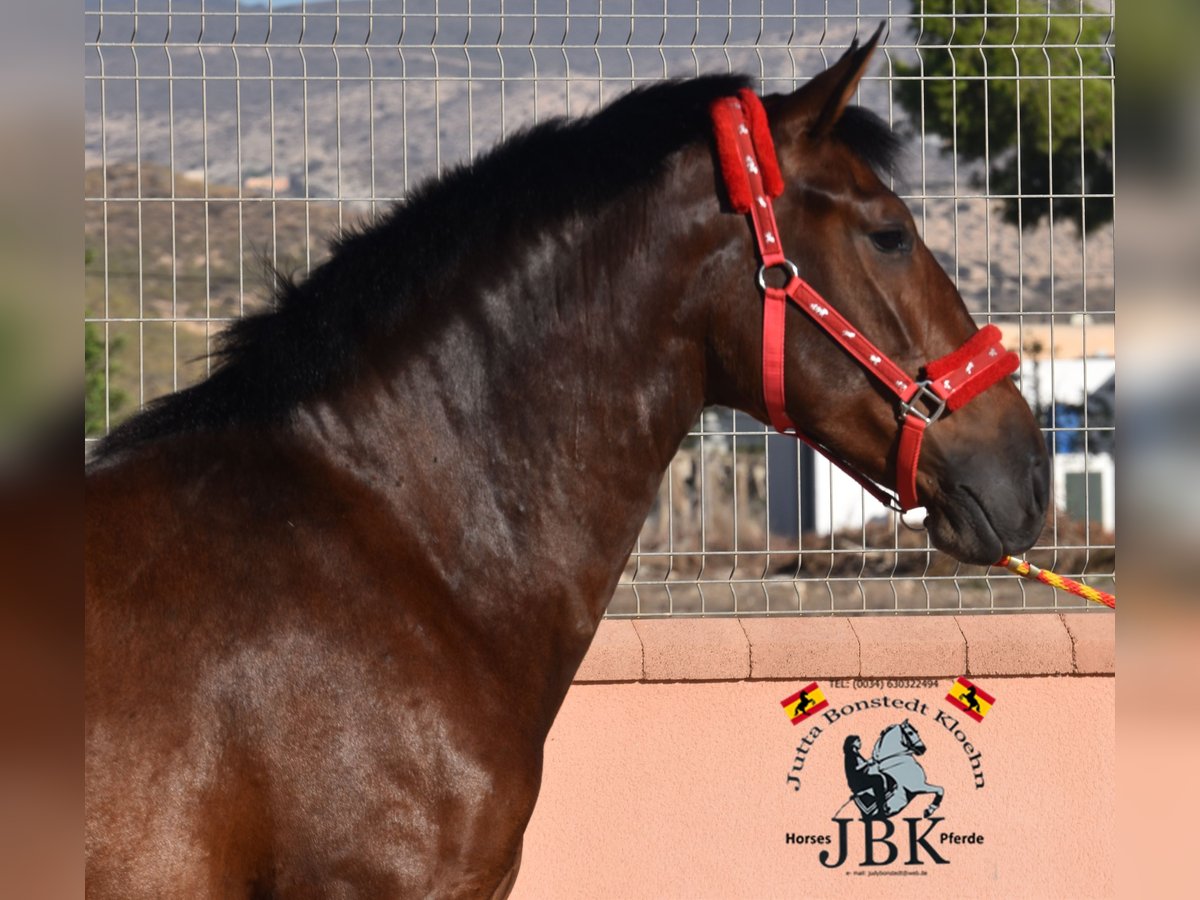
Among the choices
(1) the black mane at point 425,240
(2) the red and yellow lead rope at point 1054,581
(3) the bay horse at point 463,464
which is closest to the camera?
(3) the bay horse at point 463,464

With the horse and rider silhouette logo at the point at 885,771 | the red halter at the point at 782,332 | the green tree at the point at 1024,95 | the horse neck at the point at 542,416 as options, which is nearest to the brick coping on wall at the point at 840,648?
the horse and rider silhouette logo at the point at 885,771

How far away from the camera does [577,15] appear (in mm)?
4555

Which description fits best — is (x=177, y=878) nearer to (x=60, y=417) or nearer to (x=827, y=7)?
(x=60, y=417)

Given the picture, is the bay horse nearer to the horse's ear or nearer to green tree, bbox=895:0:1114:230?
the horse's ear

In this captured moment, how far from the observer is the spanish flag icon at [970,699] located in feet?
15.6

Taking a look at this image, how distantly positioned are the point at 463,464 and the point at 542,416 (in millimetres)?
175

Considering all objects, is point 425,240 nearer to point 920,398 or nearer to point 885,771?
point 920,398

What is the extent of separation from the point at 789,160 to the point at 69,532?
72.6 inches

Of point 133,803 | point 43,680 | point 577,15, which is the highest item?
point 577,15

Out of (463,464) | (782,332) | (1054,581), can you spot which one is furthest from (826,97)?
(1054,581)

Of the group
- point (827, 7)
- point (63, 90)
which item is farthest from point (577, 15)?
point (63, 90)

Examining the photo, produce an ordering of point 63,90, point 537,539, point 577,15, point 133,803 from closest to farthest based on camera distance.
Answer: point 63,90
point 133,803
point 537,539
point 577,15

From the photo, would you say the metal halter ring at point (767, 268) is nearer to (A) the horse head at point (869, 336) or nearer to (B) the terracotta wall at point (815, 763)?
(A) the horse head at point (869, 336)

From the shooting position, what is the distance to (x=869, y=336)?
2.41 meters
